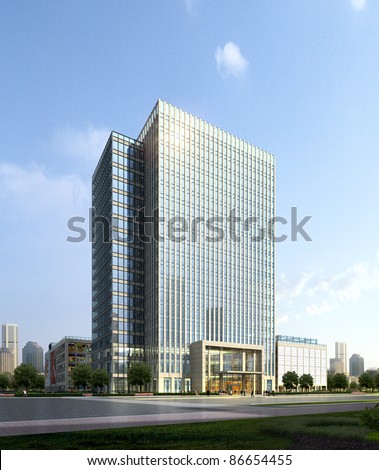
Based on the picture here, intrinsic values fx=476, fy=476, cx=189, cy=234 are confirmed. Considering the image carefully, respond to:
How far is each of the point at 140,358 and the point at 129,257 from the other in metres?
22.5

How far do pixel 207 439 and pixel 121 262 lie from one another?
9127cm

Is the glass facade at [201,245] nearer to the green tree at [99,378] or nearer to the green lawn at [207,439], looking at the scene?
the green tree at [99,378]

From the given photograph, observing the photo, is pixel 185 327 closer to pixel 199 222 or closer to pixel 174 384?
pixel 174 384

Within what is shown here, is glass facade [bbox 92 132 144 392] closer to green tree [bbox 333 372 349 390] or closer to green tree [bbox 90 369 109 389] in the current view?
green tree [bbox 90 369 109 389]

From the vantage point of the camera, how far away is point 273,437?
1714 cm

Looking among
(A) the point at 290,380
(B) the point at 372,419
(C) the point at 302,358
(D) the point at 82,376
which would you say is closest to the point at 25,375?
(D) the point at 82,376

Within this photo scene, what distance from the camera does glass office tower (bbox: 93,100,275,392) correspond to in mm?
100875

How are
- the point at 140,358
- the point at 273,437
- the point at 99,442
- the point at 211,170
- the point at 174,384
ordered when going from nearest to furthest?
the point at 99,442 < the point at 273,437 < the point at 174,384 < the point at 140,358 < the point at 211,170

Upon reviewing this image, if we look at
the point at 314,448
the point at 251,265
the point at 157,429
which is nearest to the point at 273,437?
the point at 314,448

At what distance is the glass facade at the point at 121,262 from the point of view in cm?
10409

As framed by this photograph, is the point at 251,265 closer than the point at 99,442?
No

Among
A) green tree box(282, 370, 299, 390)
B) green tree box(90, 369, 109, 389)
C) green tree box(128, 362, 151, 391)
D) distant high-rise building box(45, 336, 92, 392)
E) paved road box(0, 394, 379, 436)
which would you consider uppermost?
paved road box(0, 394, 379, 436)

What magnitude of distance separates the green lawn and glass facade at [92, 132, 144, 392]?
8583 cm

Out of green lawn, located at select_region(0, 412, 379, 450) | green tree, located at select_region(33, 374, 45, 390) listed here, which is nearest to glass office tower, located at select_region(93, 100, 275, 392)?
green tree, located at select_region(33, 374, 45, 390)
